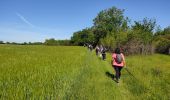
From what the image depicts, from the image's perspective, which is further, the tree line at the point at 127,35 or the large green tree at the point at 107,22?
the large green tree at the point at 107,22

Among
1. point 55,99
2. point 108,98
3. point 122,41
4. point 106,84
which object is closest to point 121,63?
point 106,84

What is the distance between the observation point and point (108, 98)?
905 cm

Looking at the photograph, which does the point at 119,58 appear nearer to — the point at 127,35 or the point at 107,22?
the point at 127,35

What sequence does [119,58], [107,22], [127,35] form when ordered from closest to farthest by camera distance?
[119,58] < [127,35] < [107,22]

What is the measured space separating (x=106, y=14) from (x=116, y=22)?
4953 mm

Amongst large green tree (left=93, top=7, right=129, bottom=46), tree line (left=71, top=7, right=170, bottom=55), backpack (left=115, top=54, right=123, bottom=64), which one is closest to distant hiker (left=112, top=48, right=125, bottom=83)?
backpack (left=115, top=54, right=123, bottom=64)

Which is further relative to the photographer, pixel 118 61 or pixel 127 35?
pixel 127 35

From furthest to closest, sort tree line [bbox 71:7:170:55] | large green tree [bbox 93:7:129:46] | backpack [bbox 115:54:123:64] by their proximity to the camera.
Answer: large green tree [bbox 93:7:129:46] < tree line [bbox 71:7:170:55] < backpack [bbox 115:54:123:64]

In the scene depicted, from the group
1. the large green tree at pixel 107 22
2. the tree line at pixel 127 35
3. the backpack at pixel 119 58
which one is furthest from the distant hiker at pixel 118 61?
the large green tree at pixel 107 22

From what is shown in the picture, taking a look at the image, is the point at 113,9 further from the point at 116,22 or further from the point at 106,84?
the point at 106,84

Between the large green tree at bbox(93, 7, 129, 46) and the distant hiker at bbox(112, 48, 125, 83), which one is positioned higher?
the large green tree at bbox(93, 7, 129, 46)

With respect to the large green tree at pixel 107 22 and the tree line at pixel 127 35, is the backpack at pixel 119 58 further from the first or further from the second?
the large green tree at pixel 107 22

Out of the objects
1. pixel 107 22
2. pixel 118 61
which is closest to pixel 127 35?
pixel 118 61

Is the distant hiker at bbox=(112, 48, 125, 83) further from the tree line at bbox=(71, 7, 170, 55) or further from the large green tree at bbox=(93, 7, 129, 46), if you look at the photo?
the large green tree at bbox=(93, 7, 129, 46)
